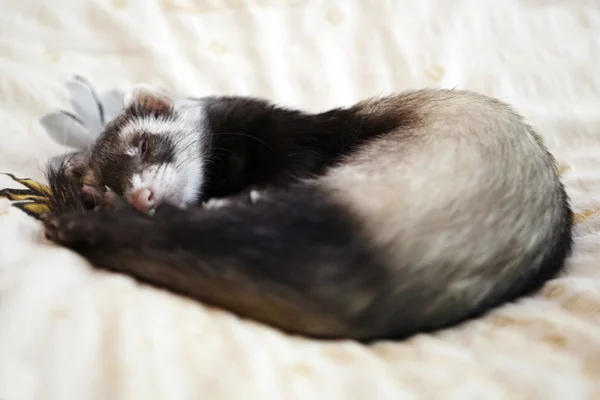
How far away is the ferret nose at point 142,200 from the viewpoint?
84cm

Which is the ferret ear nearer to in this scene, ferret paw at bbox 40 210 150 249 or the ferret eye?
the ferret eye

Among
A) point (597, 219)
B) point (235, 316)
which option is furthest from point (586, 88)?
point (235, 316)

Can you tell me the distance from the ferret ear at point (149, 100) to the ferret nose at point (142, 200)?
30cm

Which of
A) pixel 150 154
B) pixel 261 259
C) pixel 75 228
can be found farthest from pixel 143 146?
pixel 261 259

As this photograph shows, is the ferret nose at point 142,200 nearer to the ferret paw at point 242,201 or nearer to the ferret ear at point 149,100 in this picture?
the ferret paw at point 242,201

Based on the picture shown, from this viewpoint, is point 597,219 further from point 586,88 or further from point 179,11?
point 179,11

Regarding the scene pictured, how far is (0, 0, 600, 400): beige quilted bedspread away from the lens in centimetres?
50

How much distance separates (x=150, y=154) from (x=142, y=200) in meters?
0.20

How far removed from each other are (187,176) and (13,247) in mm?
369

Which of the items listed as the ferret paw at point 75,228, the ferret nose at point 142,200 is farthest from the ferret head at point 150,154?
the ferret paw at point 75,228

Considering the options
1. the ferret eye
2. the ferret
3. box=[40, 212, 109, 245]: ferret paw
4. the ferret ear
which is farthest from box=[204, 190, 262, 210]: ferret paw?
the ferret ear

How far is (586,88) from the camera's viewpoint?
1.43m

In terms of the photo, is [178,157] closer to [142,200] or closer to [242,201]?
[142,200]

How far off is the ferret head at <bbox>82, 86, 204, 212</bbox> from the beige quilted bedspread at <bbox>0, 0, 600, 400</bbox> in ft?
0.50
